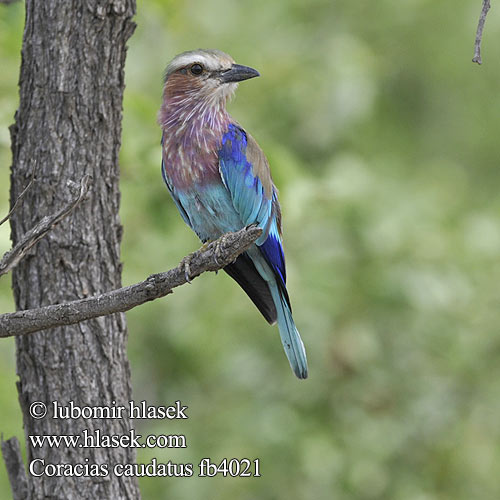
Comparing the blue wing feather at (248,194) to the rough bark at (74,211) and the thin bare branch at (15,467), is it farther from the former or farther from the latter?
the thin bare branch at (15,467)

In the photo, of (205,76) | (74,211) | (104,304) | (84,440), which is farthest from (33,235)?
(205,76)

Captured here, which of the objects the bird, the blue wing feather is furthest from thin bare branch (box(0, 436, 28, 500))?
the blue wing feather

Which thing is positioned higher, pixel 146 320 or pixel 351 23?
pixel 351 23

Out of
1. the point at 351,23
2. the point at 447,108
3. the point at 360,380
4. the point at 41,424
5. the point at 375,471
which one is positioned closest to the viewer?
the point at 41,424

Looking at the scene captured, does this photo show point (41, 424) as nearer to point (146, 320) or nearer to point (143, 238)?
point (143, 238)

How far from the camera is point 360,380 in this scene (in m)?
6.46

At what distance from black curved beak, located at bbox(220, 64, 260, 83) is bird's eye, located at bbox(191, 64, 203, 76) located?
0.10 meters

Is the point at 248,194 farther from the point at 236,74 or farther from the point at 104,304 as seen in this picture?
the point at 104,304

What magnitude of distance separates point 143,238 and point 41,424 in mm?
3168

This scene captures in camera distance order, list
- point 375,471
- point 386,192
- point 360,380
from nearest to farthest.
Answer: point 375,471, point 360,380, point 386,192

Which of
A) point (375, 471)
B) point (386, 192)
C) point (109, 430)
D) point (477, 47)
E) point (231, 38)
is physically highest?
point (231, 38)

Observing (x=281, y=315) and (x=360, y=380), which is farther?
(x=360, y=380)

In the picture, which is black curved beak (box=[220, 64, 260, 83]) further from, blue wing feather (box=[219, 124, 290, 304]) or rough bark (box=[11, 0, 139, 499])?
rough bark (box=[11, 0, 139, 499])

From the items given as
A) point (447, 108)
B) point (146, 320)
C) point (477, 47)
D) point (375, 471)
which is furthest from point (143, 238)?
point (447, 108)
